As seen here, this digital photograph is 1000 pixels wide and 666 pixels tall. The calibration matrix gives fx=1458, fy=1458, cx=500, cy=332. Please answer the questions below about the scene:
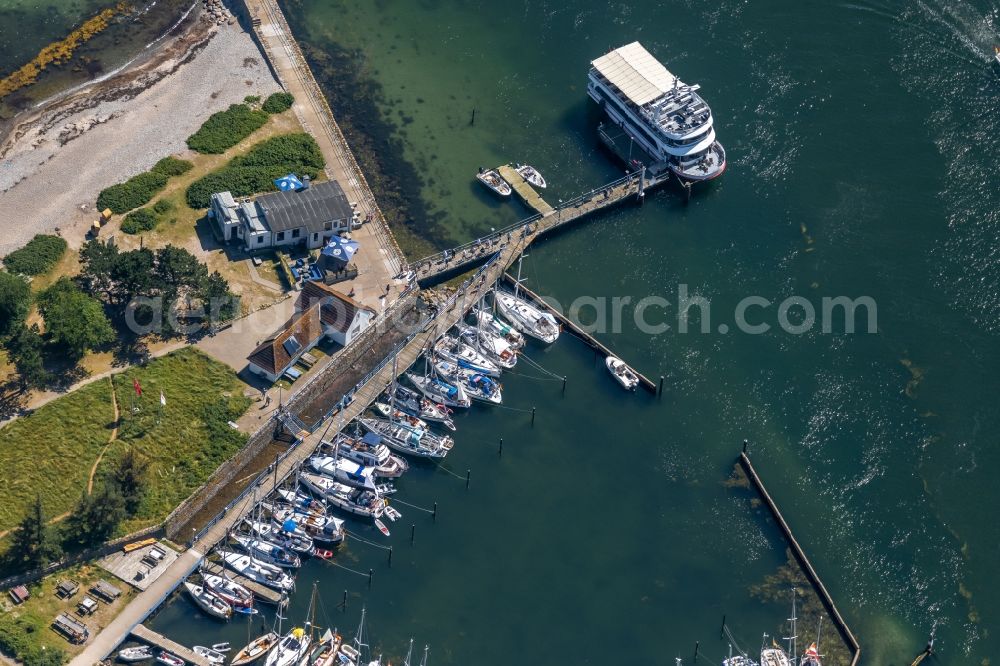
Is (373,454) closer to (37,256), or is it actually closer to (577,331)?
(577,331)

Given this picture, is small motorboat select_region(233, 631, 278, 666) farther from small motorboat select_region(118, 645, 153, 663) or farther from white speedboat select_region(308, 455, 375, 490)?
white speedboat select_region(308, 455, 375, 490)

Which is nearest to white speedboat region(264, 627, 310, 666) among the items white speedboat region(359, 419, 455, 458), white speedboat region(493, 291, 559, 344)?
white speedboat region(359, 419, 455, 458)

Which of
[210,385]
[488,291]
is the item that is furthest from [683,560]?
[210,385]

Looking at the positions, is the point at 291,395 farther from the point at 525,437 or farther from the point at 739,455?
the point at 739,455

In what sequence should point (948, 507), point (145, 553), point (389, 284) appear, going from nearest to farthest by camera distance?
point (145, 553) → point (948, 507) → point (389, 284)

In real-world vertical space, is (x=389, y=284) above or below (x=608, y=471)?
above

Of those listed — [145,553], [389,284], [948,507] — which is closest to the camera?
[145,553]
